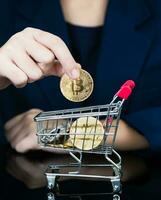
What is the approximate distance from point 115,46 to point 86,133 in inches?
23.0

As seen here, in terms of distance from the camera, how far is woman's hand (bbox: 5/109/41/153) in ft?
3.85

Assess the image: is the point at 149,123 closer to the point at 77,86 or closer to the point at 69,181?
the point at 77,86

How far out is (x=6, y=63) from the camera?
1006 millimetres

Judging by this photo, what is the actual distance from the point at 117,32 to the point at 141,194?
653 millimetres

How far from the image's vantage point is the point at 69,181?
944mm

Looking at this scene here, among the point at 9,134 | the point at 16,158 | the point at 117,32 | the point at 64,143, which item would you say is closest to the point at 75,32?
the point at 117,32

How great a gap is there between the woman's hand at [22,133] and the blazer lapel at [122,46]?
0.86ft

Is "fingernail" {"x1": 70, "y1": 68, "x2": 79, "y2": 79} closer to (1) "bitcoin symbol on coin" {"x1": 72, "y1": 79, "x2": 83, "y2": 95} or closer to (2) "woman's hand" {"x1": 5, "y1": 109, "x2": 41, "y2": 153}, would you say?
(1) "bitcoin symbol on coin" {"x1": 72, "y1": 79, "x2": 83, "y2": 95}

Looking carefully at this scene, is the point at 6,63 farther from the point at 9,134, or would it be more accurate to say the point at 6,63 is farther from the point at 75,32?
the point at 75,32

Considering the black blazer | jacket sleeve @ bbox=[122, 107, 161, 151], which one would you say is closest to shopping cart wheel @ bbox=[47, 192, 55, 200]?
jacket sleeve @ bbox=[122, 107, 161, 151]

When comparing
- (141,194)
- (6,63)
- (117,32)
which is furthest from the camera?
(117,32)

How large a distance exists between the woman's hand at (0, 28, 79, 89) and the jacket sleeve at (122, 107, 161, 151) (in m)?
0.33

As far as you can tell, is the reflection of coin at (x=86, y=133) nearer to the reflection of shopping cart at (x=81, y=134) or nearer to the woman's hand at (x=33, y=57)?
the reflection of shopping cart at (x=81, y=134)

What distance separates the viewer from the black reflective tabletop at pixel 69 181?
88 centimetres
